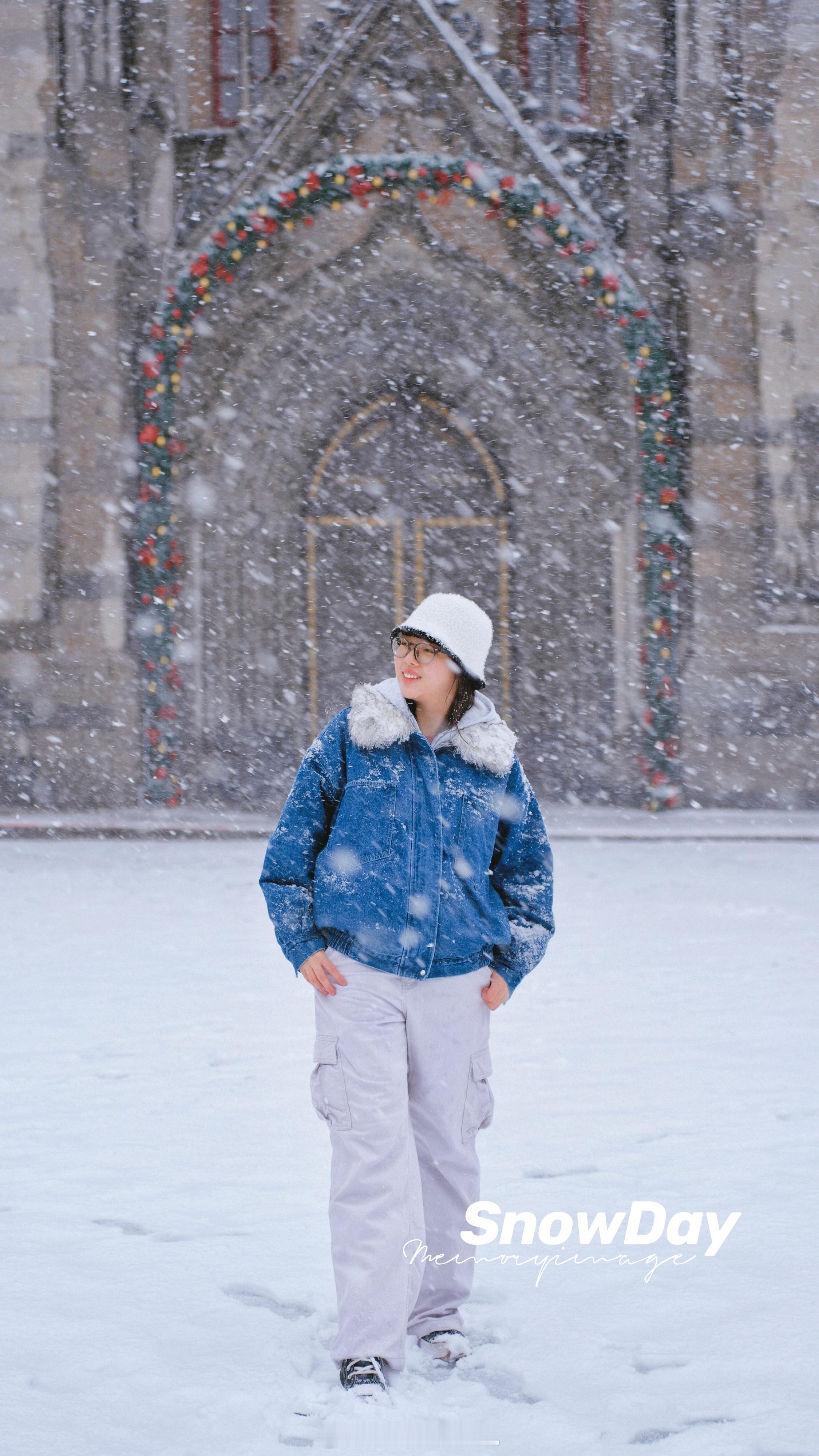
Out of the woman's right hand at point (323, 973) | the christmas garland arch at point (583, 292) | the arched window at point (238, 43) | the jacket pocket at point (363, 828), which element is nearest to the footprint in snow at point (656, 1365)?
the woman's right hand at point (323, 973)

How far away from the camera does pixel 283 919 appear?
2.84m

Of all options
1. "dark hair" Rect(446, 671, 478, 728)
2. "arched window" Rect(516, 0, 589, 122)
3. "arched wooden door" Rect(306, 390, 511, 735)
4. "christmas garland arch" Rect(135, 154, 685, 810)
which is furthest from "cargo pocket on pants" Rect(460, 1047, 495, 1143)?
"arched window" Rect(516, 0, 589, 122)

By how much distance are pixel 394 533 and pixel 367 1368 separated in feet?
42.1

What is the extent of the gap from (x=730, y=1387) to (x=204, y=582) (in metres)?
12.6

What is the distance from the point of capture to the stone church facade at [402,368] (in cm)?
1404

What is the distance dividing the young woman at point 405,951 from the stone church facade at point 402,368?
11.4 meters

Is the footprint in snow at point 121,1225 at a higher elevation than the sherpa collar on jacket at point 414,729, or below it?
below

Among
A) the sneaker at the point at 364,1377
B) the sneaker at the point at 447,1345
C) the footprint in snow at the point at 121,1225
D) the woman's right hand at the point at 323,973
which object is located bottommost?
the footprint in snow at the point at 121,1225

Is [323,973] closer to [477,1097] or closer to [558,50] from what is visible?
[477,1097]

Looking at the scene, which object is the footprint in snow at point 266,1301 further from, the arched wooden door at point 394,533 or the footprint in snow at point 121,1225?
the arched wooden door at point 394,533

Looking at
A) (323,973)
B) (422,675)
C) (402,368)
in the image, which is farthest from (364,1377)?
(402,368)

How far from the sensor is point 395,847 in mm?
2816

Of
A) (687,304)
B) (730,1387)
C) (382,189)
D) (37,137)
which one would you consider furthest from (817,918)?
(37,137)

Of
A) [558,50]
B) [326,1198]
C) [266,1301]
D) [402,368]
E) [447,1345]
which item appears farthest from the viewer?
[402,368]
